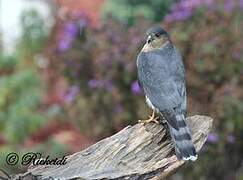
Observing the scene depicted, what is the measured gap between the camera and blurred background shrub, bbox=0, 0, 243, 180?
6766 mm

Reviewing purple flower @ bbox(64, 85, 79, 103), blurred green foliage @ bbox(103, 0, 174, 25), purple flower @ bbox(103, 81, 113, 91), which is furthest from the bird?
blurred green foliage @ bbox(103, 0, 174, 25)

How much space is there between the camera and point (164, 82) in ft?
14.9

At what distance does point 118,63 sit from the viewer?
23.1ft

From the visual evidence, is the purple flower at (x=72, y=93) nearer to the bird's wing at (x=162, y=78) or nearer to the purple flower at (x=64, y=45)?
the purple flower at (x=64, y=45)

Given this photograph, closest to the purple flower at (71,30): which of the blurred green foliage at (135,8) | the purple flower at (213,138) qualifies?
the purple flower at (213,138)

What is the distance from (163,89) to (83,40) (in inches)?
126

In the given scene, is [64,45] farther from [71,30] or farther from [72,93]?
[72,93]

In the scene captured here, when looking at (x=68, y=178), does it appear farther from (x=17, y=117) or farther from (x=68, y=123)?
(x=68, y=123)

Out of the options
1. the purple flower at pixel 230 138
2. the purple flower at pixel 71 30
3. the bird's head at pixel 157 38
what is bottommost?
the purple flower at pixel 230 138

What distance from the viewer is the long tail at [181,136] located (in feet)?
12.2

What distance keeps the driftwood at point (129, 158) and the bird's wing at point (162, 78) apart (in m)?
0.23

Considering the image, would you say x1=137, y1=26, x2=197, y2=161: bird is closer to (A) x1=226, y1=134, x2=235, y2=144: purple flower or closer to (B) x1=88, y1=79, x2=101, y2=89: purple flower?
(A) x1=226, y1=134, x2=235, y2=144: purple flower

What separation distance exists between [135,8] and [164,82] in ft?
19.2

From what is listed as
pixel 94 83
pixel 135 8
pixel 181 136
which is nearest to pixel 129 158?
pixel 181 136
